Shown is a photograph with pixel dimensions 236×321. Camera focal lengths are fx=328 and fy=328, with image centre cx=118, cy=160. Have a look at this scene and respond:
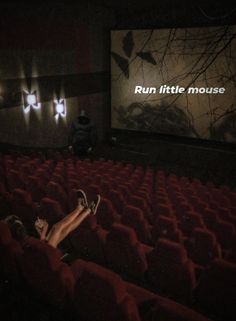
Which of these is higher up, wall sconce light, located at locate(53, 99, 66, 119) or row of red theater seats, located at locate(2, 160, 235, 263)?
wall sconce light, located at locate(53, 99, 66, 119)

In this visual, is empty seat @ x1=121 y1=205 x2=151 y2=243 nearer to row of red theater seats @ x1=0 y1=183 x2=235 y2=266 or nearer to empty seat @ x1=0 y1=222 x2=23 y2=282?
row of red theater seats @ x1=0 y1=183 x2=235 y2=266

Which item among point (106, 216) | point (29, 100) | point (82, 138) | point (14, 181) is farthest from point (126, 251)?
point (82, 138)

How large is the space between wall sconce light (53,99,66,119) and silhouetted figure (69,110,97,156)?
64 cm

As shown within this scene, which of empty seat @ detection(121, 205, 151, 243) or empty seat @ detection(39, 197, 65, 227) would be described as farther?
empty seat @ detection(121, 205, 151, 243)

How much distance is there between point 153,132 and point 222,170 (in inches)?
142

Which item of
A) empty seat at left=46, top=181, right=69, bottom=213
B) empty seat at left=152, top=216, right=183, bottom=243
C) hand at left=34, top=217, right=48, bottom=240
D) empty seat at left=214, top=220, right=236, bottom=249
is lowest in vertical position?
empty seat at left=214, top=220, right=236, bottom=249

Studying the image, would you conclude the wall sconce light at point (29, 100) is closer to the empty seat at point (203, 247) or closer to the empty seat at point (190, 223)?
the empty seat at point (190, 223)

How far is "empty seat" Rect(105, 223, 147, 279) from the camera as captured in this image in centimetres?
331

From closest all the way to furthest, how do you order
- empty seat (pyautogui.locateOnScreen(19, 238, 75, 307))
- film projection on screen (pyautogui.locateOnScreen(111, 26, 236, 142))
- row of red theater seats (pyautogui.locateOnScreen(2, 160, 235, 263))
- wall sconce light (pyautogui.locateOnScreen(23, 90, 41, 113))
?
empty seat (pyautogui.locateOnScreen(19, 238, 75, 307)) → row of red theater seats (pyautogui.locateOnScreen(2, 160, 235, 263)) → wall sconce light (pyautogui.locateOnScreen(23, 90, 41, 113)) → film projection on screen (pyautogui.locateOnScreen(111, 26, 236, 142))

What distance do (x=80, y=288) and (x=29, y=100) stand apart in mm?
9307

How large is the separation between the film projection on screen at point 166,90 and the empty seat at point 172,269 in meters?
8.97

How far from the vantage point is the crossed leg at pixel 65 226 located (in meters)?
3.58

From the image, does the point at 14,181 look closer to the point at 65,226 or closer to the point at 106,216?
the point at 106,216

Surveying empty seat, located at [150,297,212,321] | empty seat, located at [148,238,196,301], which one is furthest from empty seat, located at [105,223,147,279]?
empty seat, located at [150,297,212,321]
